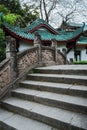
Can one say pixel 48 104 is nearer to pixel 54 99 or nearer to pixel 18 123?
pixel 54 99

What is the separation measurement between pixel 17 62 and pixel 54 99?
217cm

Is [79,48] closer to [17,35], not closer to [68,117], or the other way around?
[17,35]

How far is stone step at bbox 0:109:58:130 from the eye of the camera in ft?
12.1

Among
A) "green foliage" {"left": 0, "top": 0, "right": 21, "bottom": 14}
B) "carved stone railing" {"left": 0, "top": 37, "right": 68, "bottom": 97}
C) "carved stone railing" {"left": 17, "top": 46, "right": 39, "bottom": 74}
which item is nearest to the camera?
"carved stone railing" {"left": 0, "top": 37, "right": 68, "bottom": 97}

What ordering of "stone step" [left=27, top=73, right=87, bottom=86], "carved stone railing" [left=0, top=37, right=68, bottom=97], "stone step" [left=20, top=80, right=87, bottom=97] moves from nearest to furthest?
1. "stone step" [left=20, top=80, right=87, bottom=97]
2. "stone step" [left=27, top=73, right=87, bottom=86]
3. "carved stone railing" [left=0, top=37, right=68, bottom=97]

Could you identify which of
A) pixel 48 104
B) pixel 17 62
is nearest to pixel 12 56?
pixel 17 62

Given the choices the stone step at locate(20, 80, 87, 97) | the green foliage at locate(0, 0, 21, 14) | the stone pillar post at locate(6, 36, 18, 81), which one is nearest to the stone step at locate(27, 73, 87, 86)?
the stone step at locate(20, 80, 87, 97)

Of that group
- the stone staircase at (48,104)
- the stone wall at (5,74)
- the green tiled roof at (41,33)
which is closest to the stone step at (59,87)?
the stone staircase at (48,104)

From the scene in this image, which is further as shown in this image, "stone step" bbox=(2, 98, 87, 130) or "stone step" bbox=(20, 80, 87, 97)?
"stone step" bbox=(20, 80, 87, 97)

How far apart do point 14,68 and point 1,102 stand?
3.88ft

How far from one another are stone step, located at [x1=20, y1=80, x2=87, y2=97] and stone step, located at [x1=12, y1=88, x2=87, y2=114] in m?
0.12

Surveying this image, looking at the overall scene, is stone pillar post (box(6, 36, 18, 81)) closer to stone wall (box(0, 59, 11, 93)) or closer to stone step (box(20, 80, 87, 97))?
stone wall (box(0, 59, 11, 93))

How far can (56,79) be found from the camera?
524cm

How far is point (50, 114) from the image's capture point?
3820 millimetres
